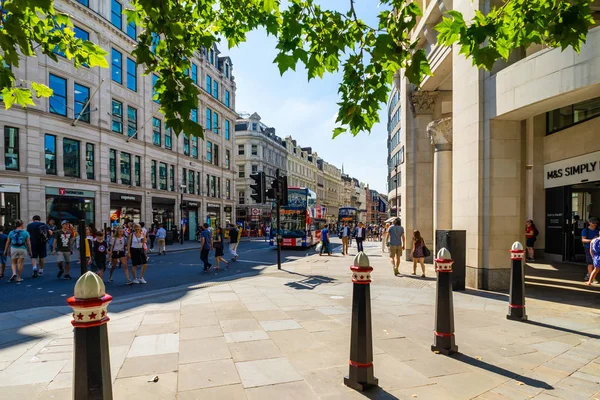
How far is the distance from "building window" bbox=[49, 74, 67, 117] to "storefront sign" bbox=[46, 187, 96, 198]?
490 centimetres

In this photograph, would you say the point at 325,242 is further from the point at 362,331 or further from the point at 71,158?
the point at 71,158

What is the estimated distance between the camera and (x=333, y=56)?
4.62 m

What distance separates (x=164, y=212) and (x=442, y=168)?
28.1m

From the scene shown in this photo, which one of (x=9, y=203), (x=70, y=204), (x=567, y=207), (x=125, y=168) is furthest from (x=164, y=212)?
(x=567, y=207)

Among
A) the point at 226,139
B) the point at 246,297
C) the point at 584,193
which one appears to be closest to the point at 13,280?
the point at 246,297

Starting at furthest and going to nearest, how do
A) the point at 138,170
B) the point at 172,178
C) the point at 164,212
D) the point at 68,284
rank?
1. the point at 172,178
2. the point at 164,212
3. the point at 138,170
4. the point at 68,284

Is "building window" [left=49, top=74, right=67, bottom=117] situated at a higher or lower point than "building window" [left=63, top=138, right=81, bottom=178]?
higher

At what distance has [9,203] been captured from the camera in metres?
20.1

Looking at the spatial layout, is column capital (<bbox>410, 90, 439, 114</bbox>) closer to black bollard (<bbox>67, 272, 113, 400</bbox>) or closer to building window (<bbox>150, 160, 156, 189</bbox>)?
black bollard (<bbox>67, 272, 113, 400</bbox>)

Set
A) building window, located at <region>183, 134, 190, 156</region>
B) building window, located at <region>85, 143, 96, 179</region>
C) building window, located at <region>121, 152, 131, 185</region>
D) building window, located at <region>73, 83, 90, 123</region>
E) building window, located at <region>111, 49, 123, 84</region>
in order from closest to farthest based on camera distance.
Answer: building window, located at <region>73, 83, 90, 123</region> < building window, located at <region>85, 143, 96, 179</region> < building window, located at <region>111, 49, 123, 84</region> < building window, located at <region>121, 152, 131, 185</region> < building window, located at <region>183, 134, 190, 156</region>

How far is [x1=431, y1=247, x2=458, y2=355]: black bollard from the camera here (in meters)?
4.43

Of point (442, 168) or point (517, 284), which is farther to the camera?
point (442, 168)

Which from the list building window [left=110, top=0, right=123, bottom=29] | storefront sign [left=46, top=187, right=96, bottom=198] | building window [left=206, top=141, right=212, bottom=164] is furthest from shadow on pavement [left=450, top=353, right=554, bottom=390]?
building window [left=206, top=141, right=212, bottom=164]

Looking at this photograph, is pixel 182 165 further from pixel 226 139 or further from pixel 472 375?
pixel 472 375
